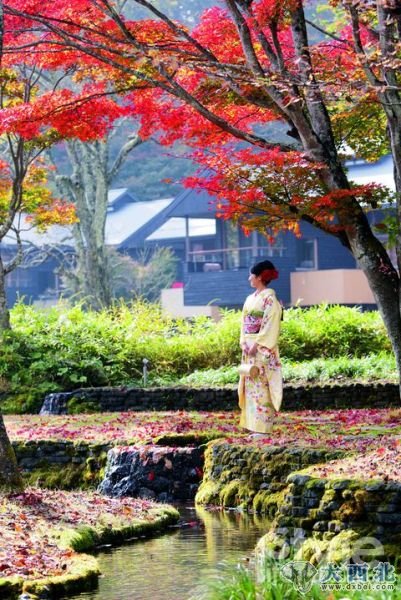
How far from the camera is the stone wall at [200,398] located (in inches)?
771

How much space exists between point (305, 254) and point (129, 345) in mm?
17445

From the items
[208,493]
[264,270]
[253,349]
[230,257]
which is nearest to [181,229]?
[230,257]

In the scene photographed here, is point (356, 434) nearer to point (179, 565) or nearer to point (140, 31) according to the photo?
point (179, 565)

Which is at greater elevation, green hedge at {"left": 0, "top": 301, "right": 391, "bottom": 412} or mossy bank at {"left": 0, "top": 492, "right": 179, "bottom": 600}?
green hedge at {"left": 0, "top": 301, "right": 391, "bottom": 412}

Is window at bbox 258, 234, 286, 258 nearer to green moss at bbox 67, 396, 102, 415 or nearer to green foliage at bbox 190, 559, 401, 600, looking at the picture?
green moss at bbox 67, 396, 102, 415

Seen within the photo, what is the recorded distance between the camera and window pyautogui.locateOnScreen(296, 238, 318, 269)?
3994 cm

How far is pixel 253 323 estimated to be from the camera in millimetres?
13516

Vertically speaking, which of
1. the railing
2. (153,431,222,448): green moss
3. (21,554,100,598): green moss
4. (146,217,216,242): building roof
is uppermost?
(146,217,216,242): building roof

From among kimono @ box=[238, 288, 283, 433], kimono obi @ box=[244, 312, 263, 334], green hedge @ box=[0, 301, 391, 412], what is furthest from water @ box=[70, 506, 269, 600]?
green hedge @ box=[0, 301, 391, 412]

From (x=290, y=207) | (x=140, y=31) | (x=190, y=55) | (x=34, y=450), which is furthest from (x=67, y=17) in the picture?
(x=34, y=450)

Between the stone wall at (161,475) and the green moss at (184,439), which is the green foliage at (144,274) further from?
the stone wall at (161,475)

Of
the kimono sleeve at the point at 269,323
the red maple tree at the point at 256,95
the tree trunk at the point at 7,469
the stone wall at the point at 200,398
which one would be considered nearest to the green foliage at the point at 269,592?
the tree trunk at the point at 7,469

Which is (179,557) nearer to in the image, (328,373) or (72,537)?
(72,537)

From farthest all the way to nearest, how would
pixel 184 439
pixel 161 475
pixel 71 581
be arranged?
pixel 184 439 → pixel 161 475 → pixel 71 581
